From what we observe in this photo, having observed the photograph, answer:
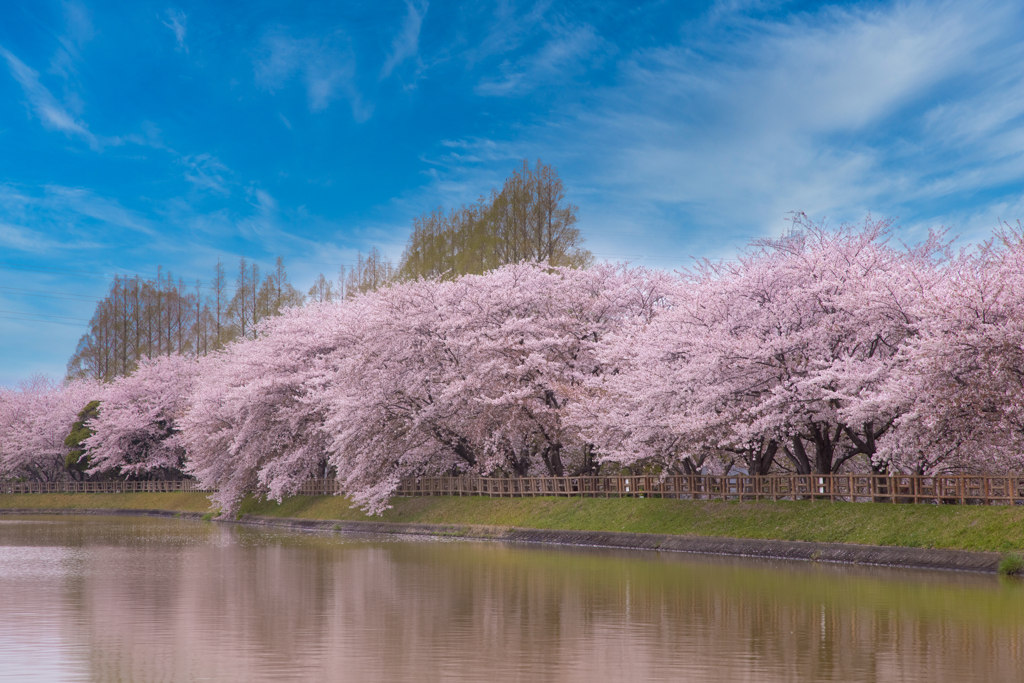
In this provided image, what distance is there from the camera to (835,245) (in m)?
32.6

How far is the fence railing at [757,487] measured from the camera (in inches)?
1009

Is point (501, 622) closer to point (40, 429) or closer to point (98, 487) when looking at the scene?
point (98, 487)

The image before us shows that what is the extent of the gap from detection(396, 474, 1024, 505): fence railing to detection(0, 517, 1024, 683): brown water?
4.14 meters

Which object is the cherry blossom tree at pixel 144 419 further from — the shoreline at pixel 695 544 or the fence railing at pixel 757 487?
the fence railing at pixel 757 487

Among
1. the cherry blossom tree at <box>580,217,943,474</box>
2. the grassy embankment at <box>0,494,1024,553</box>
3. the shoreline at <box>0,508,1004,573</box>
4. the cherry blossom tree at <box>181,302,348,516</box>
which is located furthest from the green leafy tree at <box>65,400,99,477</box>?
the cherry blossom tree at <box>580,217,943,474</box>

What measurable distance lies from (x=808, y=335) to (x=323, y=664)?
2229 centimetres

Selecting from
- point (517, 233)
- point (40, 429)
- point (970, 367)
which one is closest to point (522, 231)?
point (517, 233)

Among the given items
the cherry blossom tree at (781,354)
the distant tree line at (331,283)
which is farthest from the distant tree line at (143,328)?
the cherry blossom tree at (781,354)

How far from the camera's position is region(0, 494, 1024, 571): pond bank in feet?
77.8

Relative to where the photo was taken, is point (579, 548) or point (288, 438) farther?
point (288, 438)

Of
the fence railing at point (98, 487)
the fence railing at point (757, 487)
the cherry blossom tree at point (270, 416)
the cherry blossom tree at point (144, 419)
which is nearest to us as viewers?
the fence railing at point (757, 487)

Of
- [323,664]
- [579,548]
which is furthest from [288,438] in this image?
[323,664]

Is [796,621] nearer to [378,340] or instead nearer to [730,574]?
[730,574]

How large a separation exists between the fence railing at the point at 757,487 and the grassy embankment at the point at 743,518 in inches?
22.3
